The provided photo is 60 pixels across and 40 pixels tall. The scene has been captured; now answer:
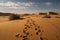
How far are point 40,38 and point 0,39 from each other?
217 centimetres

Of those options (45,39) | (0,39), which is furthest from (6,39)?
(45,39)

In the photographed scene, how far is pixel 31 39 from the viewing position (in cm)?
746

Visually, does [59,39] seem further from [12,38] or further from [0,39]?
[0,39]

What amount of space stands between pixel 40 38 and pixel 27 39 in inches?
28.6

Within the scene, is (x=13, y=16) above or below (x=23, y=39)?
below

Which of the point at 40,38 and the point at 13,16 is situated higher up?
the point at 40,38

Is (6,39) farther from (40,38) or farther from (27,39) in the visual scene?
(40,38)

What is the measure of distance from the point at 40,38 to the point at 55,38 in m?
0.82

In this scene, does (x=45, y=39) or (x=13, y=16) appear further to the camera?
(x=13, y=16)

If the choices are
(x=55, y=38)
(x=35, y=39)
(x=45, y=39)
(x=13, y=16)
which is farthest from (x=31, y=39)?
(x=13, y=16)

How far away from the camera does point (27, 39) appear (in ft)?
24.5

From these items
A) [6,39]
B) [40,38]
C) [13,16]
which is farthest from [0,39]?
[13,16]

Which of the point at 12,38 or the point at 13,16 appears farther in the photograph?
the point at 13,16

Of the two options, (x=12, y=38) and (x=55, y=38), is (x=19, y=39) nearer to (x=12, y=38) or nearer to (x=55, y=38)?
(x=12, y=38)
